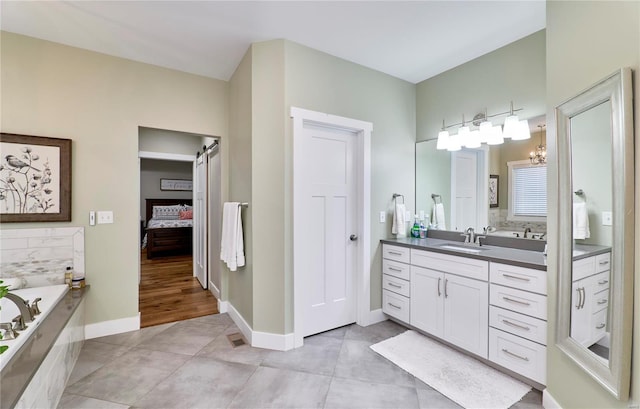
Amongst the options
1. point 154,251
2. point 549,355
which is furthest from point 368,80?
point 154,251

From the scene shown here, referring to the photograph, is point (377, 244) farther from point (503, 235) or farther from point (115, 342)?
point (115, 342)

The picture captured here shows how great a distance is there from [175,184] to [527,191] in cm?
840

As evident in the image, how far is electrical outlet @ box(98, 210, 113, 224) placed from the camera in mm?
2609

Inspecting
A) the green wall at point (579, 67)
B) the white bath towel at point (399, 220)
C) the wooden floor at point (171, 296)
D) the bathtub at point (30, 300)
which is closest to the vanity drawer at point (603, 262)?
the green wall at point (579, 67)

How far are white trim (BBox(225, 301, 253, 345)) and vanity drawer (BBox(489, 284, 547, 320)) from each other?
2.02m

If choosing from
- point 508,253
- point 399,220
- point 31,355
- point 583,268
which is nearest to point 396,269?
point 399,220

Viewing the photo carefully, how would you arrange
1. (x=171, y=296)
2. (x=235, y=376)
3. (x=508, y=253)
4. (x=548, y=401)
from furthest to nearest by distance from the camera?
1. (x=171, y=296)
2. (x=508, y=253)
3. (x=235, y=376)
4. (x=548, y=401)

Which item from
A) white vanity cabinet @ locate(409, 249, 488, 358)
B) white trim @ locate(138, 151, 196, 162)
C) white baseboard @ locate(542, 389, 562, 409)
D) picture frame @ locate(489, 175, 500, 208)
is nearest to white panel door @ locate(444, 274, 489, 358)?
white vanity cabinet @ locate(409, 249, 488, 358)

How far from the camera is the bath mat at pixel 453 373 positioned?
1810mm

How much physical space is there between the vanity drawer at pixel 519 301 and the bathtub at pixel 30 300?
290cm

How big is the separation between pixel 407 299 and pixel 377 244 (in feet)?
2.03

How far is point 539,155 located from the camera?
2.31 meters

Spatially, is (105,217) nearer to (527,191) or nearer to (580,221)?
(580,221)

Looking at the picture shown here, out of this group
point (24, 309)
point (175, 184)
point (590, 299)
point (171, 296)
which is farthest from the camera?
point (175, 184)
